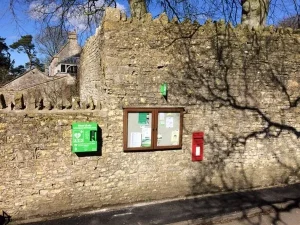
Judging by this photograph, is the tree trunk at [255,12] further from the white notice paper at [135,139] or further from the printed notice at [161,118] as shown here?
the white notice paper at [135,139]

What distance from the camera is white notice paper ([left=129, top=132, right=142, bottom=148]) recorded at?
6.93m

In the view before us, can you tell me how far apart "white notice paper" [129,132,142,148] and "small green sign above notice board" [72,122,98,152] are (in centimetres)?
88

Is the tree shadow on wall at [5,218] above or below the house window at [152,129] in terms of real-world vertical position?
below

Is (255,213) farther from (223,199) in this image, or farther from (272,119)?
(272,119)

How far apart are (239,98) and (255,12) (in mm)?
2930

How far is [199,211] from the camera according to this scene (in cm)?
678

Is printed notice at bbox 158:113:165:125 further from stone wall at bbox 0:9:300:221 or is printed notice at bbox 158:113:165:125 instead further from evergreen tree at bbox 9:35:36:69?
evergreen tree at bbox 9:35:36:69

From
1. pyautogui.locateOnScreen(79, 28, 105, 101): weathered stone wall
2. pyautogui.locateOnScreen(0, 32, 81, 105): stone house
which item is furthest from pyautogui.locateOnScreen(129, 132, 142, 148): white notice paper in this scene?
pyautogui.locateOnScreen(0, 32, 81, 105): stone house

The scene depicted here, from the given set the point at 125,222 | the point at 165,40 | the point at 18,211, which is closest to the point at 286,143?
the point at 165,40

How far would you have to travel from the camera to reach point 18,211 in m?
6.21

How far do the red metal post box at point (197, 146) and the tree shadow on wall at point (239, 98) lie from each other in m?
0.19

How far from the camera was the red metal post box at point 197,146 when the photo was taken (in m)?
7.48

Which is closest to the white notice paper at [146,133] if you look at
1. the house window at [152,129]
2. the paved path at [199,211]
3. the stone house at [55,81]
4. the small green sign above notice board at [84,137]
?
the house window at [152,129]

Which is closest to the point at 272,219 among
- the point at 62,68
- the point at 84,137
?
the point at 84,137
